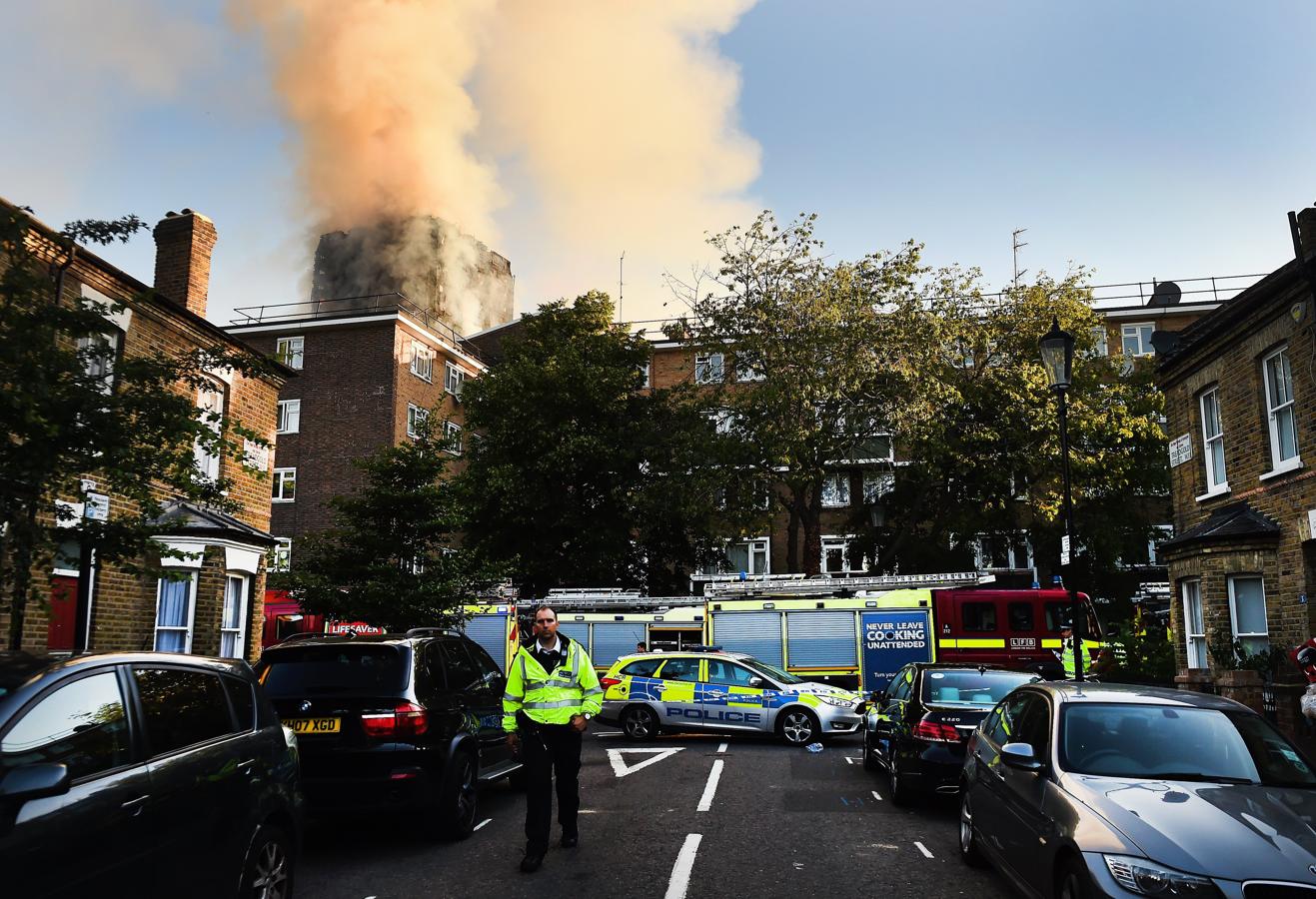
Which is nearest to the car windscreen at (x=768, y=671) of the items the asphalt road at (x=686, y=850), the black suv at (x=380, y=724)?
the asphalt road at (x=686, y=850)

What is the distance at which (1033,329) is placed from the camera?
28.7m

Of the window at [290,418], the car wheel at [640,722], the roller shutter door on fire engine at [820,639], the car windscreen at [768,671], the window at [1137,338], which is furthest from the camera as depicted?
the window at [1137,338]

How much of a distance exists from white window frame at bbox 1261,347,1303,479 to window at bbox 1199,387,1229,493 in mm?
1605

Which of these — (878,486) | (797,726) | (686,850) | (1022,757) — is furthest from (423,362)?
(1022,757)

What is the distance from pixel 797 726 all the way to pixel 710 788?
211 inches

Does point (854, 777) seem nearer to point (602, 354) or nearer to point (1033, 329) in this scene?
point (1033, 329)

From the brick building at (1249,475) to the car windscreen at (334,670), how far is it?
39.3ft

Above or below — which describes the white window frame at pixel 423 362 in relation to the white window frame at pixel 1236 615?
above

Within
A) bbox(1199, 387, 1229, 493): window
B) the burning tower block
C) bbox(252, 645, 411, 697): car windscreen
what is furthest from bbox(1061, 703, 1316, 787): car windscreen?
the burning tower block

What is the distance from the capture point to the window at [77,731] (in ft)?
12.6

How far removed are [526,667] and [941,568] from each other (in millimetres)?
28727

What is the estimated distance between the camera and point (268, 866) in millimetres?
5402

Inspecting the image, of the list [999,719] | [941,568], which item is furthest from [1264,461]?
[941,568]

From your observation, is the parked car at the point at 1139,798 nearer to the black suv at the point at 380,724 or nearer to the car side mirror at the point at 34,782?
the black suv at the point at 380,724
